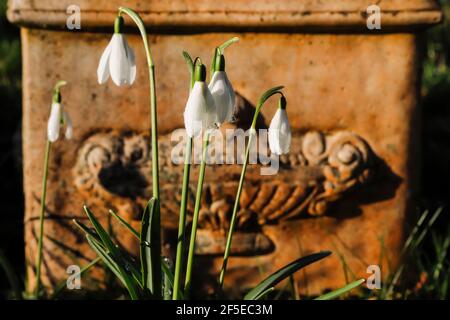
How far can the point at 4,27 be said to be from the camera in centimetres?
555

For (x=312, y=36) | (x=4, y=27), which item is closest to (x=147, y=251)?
(x=312, y=36)

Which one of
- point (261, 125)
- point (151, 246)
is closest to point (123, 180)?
point (261, 125)

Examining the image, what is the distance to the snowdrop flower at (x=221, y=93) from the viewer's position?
122 centimetres

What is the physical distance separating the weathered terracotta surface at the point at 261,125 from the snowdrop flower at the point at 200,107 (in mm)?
820

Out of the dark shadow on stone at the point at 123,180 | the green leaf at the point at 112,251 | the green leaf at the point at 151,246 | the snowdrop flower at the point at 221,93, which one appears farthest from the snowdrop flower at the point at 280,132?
the dark shadow on stone at the point at 123,180

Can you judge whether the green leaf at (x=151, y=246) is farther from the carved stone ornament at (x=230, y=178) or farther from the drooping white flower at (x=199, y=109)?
the carved stone ornament at (x=230, y=178)

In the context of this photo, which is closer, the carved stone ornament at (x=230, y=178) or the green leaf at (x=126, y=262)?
the green leaf at (x=126, y=262)

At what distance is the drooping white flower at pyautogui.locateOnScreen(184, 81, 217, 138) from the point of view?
1188mm

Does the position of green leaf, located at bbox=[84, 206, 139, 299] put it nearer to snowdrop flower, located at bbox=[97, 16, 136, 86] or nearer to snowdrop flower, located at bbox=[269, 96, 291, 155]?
snowdrop flower, located at bbox=[97, 16, 136, 86]


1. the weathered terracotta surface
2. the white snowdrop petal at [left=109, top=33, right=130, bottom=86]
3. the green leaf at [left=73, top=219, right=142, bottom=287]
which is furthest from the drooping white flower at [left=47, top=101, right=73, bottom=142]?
the white snowdrop petal at [left=109, top=33, right=130, bottom=86]

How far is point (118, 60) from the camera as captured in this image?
1.32 m

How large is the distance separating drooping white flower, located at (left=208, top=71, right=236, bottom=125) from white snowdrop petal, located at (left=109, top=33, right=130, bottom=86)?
0.65 feet

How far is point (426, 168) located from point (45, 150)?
2.05m

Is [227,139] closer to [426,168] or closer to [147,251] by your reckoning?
[147,251]
